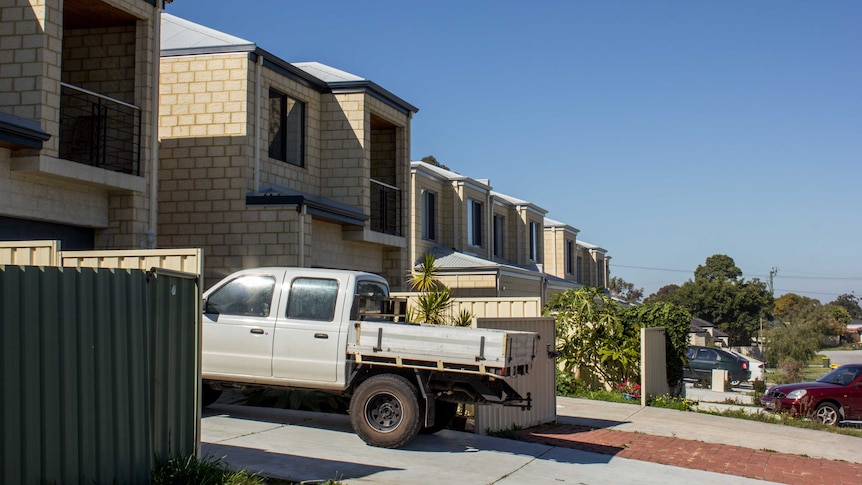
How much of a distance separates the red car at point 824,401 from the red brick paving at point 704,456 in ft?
22.4

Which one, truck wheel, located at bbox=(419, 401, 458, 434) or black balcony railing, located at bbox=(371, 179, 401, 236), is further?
black balcony railing, located at bbox=(371, 179, 401, 236)

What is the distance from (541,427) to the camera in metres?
14.0

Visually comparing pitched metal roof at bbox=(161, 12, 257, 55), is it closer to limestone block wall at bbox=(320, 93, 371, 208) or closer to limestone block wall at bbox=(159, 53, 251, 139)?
limestone block wall at bbox=(159, 53, 251, 139)

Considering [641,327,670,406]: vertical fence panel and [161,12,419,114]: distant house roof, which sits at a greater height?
[161,12,419,114]: distant house roof

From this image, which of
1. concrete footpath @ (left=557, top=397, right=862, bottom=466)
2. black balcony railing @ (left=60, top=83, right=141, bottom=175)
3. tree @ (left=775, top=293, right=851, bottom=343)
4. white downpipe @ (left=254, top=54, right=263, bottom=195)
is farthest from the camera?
tree @ (left=775, top=293, right=851, bottom=343)

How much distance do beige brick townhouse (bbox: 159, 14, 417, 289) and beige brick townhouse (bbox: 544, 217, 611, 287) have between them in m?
26.0

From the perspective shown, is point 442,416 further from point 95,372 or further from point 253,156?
point 253,156

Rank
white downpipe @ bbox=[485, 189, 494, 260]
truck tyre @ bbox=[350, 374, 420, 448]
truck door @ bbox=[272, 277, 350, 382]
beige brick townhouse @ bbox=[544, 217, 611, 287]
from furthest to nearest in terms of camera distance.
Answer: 1. beige brick townhouse @ bbox=[544, 217, 611, 287]
2. white downpipe @ bbox=[485, 189, 494, 260]
3. truck door @ bbox=[272, 277, 350, 382]
4. truck tyre @ bbox=[350, 374, 420, 448]

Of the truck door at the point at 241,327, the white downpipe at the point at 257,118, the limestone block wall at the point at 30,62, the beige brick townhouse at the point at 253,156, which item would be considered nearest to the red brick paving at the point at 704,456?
the truck door at the point at 241,327

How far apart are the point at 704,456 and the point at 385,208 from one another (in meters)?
12.2

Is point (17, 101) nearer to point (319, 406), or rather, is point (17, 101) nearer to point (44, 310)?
point (319, 406)

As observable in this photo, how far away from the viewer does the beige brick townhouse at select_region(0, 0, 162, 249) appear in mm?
12727

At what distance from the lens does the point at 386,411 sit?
418 inches

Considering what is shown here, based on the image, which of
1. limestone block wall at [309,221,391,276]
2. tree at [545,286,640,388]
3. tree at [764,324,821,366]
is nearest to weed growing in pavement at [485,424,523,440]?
limestone block wall at [309,221,391,276]
